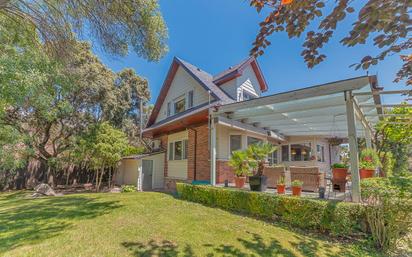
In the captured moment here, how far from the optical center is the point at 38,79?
6.21m

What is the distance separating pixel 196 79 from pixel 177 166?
541 centimetres

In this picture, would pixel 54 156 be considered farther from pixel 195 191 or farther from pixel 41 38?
pixel 195 191

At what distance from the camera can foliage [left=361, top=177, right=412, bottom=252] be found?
420 cm

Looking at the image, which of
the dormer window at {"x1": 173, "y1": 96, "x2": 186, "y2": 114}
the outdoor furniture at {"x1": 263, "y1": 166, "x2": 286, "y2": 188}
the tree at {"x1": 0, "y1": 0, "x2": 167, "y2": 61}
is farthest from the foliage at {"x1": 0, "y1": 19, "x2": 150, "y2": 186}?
the outdoor furniture at {"x1": 263, "y1": 166, "x2": 286, "y2": 188}

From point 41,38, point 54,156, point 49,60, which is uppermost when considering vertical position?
point 41,38

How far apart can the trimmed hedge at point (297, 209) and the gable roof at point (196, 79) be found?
5048 mm

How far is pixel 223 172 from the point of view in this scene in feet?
32.8

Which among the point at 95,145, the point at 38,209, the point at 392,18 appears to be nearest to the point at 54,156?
the point at 95,145

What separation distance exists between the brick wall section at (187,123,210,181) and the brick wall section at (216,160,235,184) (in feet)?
1.81

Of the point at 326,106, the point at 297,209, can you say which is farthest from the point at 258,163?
the point at 326,106

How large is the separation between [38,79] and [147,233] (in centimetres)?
559

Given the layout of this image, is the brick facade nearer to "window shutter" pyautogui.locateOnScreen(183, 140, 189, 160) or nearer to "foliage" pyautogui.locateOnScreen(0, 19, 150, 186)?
"window shutter" pyautogui.locateOnScreen(183, 140, 189, 160)

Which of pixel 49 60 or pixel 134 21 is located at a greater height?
pixel 134 21

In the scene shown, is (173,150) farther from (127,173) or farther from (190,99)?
(127,173)
